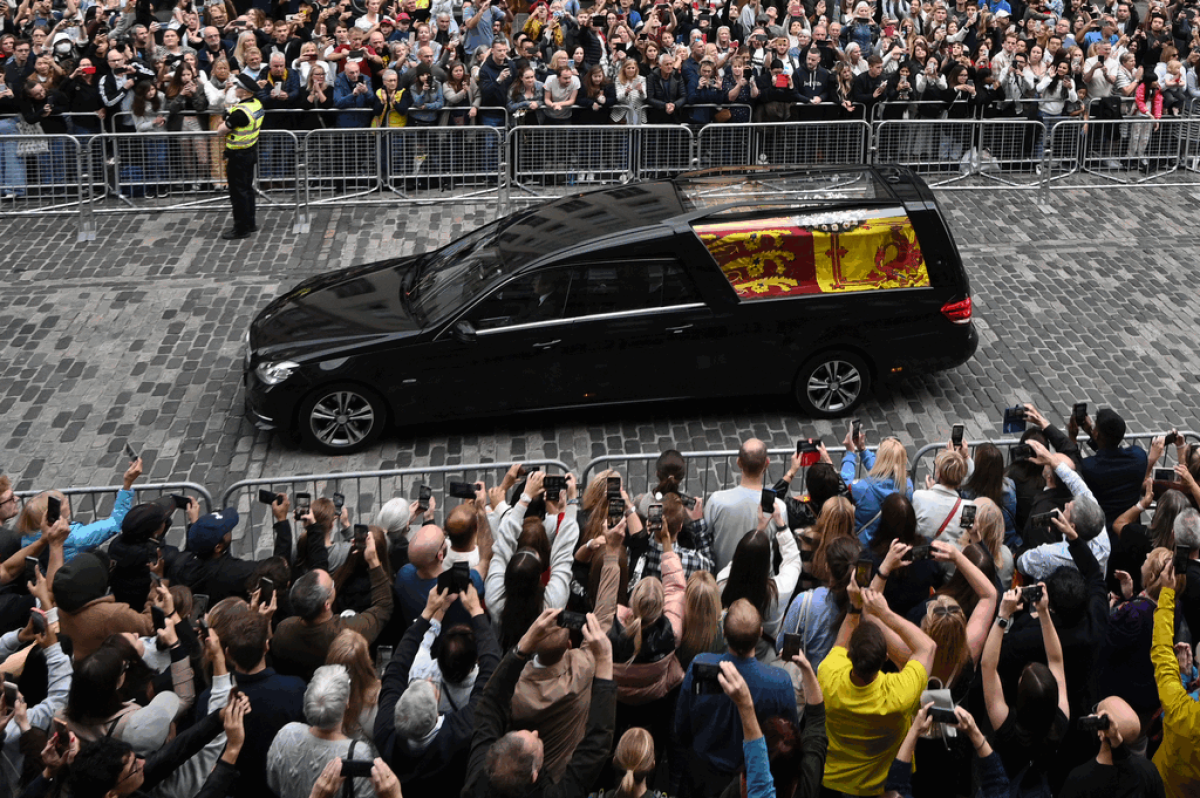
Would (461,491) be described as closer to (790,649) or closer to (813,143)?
(790,649)

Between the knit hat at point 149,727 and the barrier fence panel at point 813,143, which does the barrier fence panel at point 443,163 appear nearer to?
the barrier fence panel at point 813,143

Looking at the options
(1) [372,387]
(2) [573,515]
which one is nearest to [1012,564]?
(2) [573,515]

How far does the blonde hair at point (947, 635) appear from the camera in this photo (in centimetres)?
599

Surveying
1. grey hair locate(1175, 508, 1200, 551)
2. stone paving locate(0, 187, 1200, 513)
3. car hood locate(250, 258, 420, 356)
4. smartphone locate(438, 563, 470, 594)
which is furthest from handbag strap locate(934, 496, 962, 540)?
car hood locate(250, 258, 420, 356)

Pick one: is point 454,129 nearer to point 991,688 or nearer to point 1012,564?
point 1012,564

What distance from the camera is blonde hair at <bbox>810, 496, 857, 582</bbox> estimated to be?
7160mm

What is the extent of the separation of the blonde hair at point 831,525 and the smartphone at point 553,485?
4.52ft

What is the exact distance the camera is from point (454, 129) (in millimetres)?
15688

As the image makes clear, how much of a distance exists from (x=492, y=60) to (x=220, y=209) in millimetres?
3667

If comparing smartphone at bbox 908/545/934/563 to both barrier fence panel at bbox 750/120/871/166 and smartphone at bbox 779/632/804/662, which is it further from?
barrier fence panel at bbox 750/120/871/166

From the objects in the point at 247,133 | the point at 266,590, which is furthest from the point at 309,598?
the point at 247,133

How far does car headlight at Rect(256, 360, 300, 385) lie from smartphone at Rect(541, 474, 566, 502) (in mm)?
3878

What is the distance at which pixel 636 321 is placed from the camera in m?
10.8

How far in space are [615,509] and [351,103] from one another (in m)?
10.3
